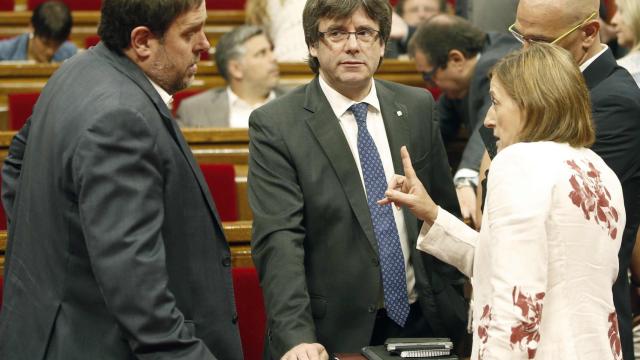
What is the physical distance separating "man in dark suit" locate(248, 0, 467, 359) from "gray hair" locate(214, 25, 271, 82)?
1518 mm

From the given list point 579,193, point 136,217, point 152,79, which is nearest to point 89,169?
point 136,217

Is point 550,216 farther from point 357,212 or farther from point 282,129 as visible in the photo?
point 282,129

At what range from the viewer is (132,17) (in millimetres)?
1230

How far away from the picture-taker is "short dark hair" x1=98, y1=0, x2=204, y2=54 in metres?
1.23

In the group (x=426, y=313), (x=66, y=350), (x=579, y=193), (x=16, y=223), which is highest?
(x=579, y=193)

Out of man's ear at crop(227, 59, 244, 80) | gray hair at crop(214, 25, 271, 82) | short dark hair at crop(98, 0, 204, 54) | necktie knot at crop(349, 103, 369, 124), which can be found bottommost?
man's ear at crop(227, 59, 244, 80)

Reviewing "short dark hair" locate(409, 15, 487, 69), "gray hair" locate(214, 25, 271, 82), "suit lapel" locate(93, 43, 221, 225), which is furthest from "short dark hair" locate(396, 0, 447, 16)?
"suit lapel" locate(93, 43, 221, 225)

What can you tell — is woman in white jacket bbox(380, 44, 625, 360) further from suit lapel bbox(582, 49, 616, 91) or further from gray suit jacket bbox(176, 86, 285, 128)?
gray suit jacket bbox(176, 86, 285, 128)

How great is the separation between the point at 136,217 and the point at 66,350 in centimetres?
20

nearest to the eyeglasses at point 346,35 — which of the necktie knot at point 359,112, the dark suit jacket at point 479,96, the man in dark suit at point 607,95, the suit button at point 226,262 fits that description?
the necktie knot at point 359,112

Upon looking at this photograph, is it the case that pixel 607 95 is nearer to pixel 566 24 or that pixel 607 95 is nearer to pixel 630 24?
pixel 566 24

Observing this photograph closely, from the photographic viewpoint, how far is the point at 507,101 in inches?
49.6

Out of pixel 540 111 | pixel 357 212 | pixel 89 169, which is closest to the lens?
pixel 89 169

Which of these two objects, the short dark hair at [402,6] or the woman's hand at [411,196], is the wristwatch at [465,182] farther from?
the short dark hair at [402,6]
